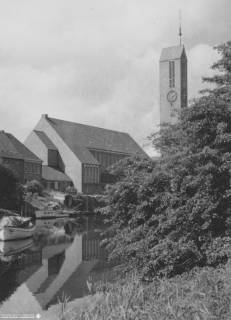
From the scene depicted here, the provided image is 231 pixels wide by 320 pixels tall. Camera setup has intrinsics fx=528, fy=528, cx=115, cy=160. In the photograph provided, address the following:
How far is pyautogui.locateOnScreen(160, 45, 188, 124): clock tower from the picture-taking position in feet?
380

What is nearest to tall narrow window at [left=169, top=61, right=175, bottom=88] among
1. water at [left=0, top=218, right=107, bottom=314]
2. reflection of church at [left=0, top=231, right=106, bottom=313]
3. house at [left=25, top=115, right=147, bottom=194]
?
house at [left=25, top=115, right=147, bottom=194]

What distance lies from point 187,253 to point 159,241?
1.03 meters

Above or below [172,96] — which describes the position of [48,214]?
below

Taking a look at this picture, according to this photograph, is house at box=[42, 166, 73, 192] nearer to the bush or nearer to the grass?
the bush

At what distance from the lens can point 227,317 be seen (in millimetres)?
9945

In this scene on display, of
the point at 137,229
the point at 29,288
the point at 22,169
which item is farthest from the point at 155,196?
the point at 22,169

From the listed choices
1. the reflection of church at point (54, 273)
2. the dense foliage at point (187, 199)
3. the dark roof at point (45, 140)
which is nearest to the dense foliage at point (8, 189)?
the reflection of church at point (54, 273)

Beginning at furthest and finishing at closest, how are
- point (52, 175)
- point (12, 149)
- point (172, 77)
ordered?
point (172, 77)
point (52, 175)
point (12, 149)

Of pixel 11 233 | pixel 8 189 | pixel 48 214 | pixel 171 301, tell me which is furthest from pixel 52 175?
pixel 171 301

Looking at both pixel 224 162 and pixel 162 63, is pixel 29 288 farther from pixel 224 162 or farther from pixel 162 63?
pixel 162 63

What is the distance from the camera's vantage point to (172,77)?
118 meters

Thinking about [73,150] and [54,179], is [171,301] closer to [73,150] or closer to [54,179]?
[54,179]

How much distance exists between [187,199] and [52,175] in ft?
275

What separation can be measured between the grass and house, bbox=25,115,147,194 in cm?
8879
